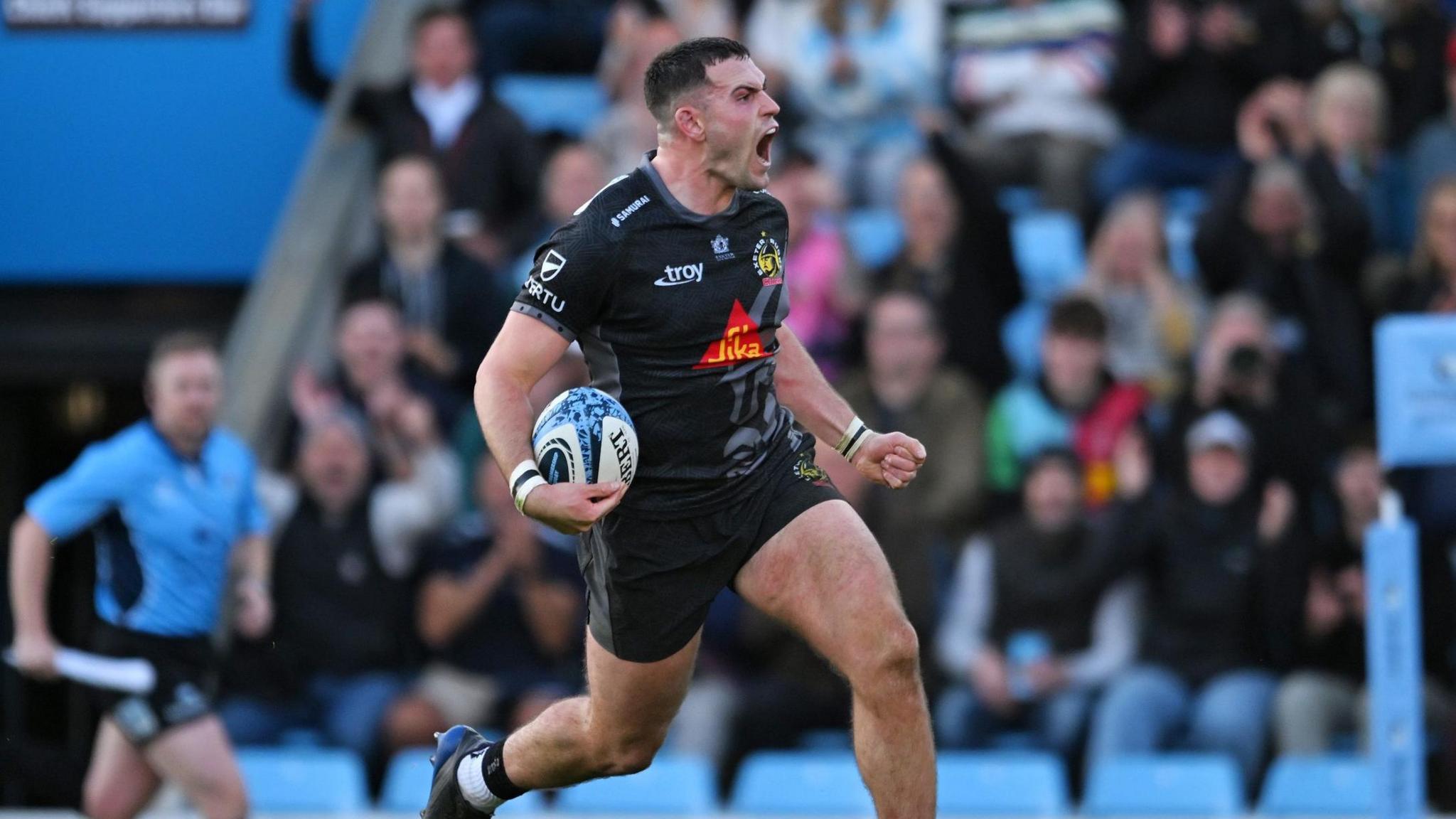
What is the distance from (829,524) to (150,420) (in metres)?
3.62

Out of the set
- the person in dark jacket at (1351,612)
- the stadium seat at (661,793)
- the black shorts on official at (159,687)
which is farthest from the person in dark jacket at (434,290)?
the person in dark jacket at (1351,612)

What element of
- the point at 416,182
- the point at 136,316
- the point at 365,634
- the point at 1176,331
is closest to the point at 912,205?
the point at 1176,331

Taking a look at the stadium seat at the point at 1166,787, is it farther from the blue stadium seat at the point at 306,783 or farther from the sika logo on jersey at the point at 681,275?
the sika logo on jersey at the point at 681,275

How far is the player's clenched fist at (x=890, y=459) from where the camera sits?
6.21m

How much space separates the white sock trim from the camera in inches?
262

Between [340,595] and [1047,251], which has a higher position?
[1047,251]

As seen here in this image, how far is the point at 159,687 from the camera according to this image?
26.7 feet

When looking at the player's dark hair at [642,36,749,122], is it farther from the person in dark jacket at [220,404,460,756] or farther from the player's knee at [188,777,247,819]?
the person in dark jacket at [220,404,460,756]

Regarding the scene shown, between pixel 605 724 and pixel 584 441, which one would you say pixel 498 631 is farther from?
pixel 584 441

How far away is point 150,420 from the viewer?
866 cm

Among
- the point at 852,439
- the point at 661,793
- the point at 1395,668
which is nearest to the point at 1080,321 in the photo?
the point at 661,793

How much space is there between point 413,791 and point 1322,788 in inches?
157

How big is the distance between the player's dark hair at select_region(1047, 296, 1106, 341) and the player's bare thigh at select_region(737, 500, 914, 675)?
14.2 feet

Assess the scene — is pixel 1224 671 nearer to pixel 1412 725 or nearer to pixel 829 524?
pixel 1412 725
